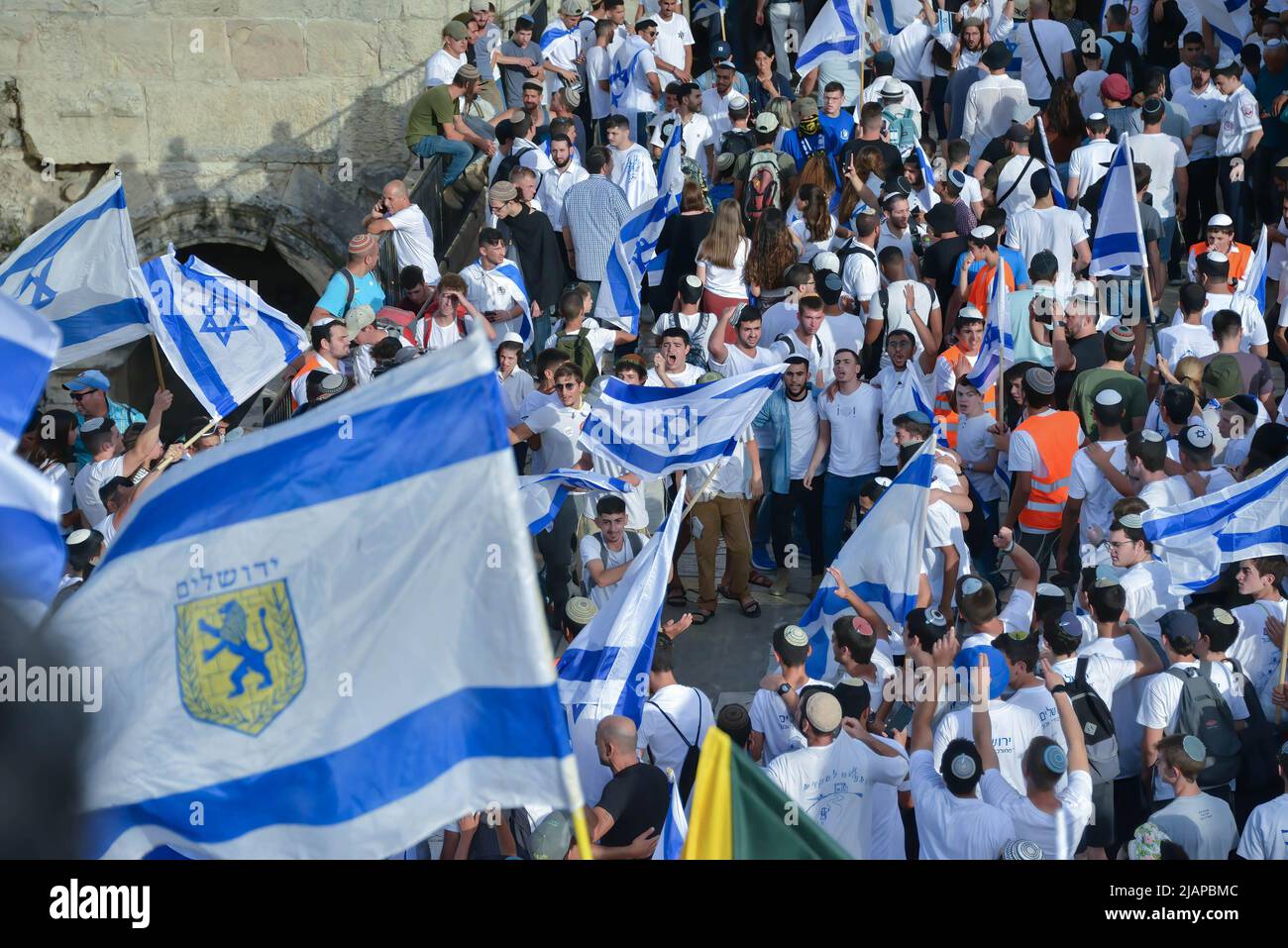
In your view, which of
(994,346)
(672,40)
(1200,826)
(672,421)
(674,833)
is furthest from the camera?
(672,40)

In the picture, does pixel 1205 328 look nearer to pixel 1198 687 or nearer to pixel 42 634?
pixel 1198 687

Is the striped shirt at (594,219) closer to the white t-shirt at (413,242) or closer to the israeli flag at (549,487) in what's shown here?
the white t-shirt at (413,242)

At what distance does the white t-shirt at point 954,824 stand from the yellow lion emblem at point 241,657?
113 inches

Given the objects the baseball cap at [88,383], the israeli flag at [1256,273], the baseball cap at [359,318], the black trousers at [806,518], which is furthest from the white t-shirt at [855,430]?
the baseball cap at [88,383]

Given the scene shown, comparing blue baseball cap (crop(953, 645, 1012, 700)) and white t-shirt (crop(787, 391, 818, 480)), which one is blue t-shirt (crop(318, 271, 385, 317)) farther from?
blue baseball cap (crop(953, 645, 1012, 700))

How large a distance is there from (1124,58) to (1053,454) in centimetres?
666

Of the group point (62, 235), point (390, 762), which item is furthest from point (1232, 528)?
point (62, 235)

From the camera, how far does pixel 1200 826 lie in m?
6.42

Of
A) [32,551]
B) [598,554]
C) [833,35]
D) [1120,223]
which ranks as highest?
[32,551]

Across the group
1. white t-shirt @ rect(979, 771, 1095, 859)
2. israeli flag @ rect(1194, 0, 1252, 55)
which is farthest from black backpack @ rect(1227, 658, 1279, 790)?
israeli flag @ rect(1194, 0, 1252, 55)

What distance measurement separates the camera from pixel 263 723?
14.4 ft

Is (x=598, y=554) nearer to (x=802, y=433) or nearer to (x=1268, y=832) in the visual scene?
(x=802, y=433)

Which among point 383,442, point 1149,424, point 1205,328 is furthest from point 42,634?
point 1205,328
